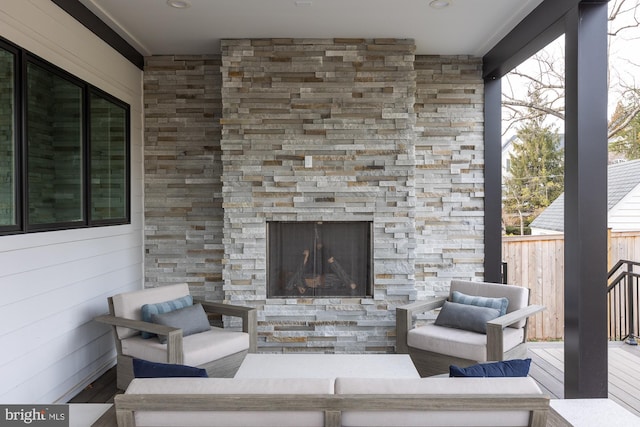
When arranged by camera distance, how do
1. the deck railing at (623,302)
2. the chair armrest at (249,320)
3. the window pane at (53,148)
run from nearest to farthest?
the window pane at (53,148) → the chair armrest at (249,320) → the deck railing at (623,302)

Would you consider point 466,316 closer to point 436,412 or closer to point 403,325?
point 403,325

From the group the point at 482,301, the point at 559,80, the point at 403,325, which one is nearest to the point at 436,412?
the point at 403,325

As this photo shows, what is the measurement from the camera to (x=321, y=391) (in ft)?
5.37

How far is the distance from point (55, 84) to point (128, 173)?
1375mm

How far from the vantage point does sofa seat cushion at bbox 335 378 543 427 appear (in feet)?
5.25

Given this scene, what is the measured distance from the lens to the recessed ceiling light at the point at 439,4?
142 inches

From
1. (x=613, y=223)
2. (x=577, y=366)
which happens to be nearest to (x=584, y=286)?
(x=577, y=366)

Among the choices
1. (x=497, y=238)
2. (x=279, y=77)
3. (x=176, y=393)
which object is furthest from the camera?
(x=497, y=238)

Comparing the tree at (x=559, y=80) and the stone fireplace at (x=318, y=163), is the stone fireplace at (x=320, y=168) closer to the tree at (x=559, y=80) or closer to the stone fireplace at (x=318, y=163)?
the stone fireplace at (x=318, y=163)

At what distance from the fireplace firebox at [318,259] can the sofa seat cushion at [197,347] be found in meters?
0.91

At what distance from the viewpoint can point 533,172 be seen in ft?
24.1

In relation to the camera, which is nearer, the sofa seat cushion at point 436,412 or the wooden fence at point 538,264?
the sofa seat cushion at point 436,412

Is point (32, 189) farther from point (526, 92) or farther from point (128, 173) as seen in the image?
point (526, 92)

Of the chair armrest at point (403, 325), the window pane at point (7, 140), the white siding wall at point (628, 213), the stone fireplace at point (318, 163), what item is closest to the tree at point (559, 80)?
the white siding wall at point (628, 213)
